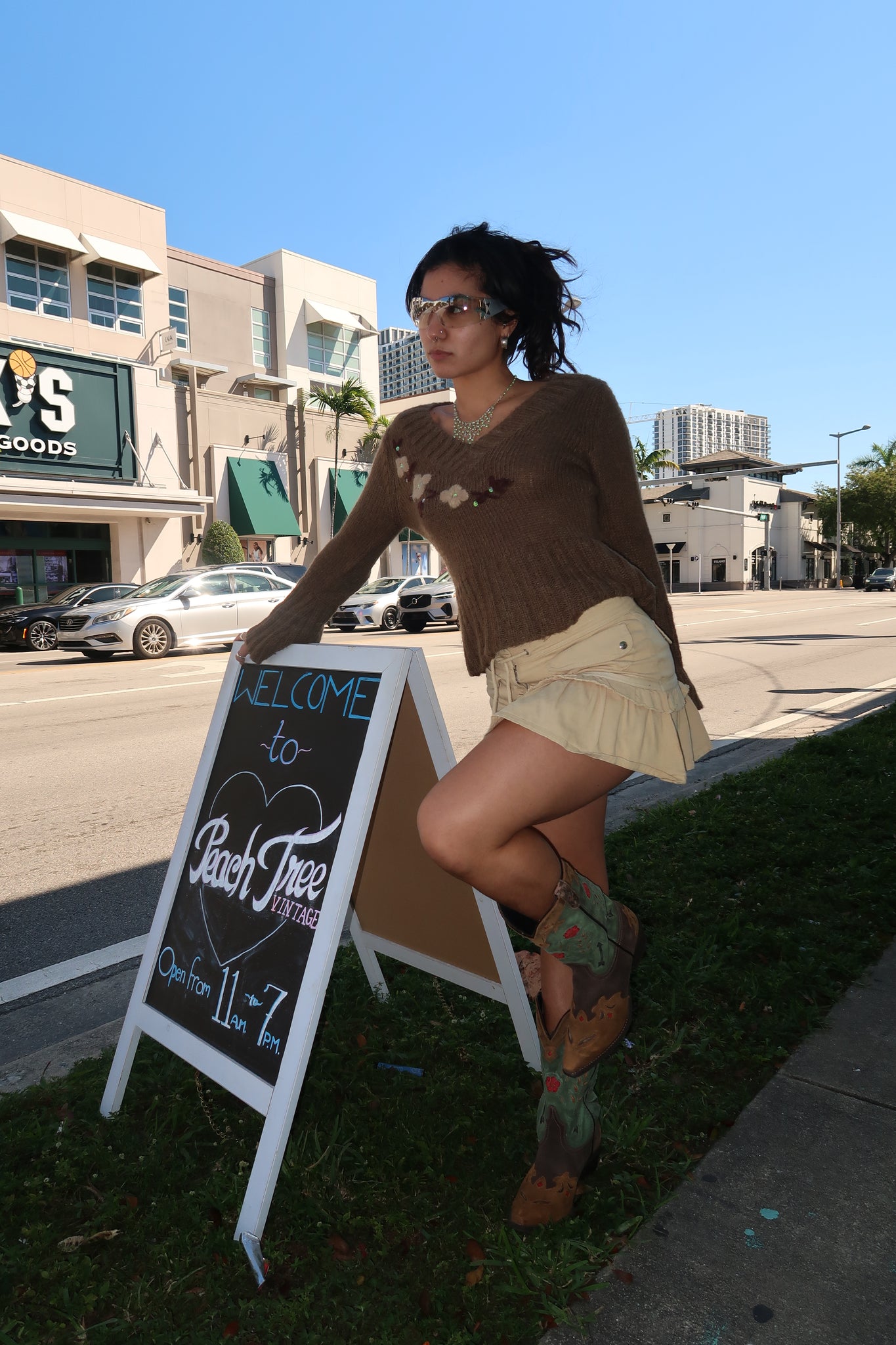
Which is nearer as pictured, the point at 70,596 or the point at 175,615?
the point at 175,615

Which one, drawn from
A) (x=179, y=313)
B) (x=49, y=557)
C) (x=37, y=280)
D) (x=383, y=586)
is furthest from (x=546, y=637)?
(x=179, y=313)

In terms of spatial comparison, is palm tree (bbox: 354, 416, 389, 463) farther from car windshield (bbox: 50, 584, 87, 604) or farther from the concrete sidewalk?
the concrete sidewalk

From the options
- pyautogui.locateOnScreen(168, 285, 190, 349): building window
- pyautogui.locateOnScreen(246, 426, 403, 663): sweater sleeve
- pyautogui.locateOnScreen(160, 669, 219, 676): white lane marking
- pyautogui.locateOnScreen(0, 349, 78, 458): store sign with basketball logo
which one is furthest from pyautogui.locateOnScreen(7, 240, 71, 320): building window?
pyautogui.locateOnScreen(246, 426, 403, 663): sweater sleeve

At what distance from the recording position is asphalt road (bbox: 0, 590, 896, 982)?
4289mm

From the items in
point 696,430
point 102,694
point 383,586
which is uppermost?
point 696,430

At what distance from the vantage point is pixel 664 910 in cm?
367

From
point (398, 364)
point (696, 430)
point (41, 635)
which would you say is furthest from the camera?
point (696, 430)

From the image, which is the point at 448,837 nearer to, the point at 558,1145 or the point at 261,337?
the point at 558,1145

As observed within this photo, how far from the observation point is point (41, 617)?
1827 cm

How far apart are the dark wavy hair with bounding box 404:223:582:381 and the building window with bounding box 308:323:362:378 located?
36919 mm

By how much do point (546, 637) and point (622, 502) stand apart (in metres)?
0.37

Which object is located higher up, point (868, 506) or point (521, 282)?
point (868, 506)

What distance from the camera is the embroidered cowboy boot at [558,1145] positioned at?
6.55 feet

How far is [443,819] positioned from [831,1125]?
1.38m
